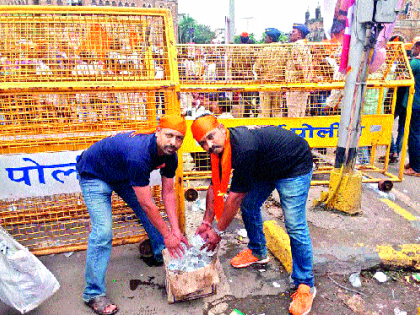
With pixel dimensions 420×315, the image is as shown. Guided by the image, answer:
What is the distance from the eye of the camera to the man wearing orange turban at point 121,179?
7.48ft

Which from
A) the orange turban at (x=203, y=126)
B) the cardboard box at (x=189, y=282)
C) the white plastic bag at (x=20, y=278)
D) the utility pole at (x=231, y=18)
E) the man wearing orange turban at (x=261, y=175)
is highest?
the utility pole at (x=231, y=18)

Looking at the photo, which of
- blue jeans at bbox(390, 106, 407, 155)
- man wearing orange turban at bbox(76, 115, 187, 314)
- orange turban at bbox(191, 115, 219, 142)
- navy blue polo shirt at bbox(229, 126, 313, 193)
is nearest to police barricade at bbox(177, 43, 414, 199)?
blue jeans at bbox(390, 106, 407, 155)

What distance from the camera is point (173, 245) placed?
252 centimetres

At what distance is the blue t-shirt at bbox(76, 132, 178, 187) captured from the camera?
88.1 inches

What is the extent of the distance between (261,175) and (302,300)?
42.6 inches

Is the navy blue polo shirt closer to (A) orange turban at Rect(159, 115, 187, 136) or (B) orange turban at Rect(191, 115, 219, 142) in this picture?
(B) orange turban at Rect(191, 115, 219, 142)

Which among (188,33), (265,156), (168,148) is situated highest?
(188,33)

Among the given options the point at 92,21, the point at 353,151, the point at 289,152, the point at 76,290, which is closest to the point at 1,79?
the point at 92,21

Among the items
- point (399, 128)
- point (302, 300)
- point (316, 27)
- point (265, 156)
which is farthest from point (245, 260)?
point (316, 27)

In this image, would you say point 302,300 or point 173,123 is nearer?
point 173,123

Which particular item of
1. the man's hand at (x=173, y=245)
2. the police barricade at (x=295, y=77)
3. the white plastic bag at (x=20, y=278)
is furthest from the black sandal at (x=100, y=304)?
the police barricade at (x=295, y=77)

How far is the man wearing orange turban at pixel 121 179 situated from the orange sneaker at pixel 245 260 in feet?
2.76

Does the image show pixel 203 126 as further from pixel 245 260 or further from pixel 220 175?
pixel 245 260

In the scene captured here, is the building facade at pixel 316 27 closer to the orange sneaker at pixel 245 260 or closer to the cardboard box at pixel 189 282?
the orange sneaker at pixel 245 260
